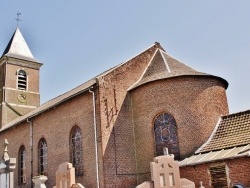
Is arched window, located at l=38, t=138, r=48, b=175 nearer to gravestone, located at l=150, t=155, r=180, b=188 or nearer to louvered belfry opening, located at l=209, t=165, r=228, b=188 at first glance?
louvered belfry opening, located at l=209, t=165, r=228, b=188

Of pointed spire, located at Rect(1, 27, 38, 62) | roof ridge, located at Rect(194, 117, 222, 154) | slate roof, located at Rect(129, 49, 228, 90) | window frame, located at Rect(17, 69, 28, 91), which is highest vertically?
pointed spire, located at Rect(1, 27, 38, 62)

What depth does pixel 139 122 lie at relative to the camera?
17.3 m

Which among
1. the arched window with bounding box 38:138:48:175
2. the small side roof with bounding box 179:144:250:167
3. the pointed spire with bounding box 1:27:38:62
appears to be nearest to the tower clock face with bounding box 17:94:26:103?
the pointed spire with bounding box 1:27:38:62

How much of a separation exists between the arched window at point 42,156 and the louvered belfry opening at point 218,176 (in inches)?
417

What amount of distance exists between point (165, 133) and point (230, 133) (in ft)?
9.81

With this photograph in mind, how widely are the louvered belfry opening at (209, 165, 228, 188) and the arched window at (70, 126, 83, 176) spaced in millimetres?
6814

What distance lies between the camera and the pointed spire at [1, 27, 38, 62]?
1246 inches

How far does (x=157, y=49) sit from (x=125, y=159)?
738 cm

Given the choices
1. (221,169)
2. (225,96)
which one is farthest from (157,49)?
(221,169)

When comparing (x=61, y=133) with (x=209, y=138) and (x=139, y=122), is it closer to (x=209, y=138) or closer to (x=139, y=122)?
(x=139, y=122)

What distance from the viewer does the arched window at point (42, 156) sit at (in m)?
20.8

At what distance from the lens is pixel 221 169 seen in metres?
13.6

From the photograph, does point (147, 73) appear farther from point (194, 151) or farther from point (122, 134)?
point (194, 151)

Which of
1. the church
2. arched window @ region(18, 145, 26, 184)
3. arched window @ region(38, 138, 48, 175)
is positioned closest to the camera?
the church
